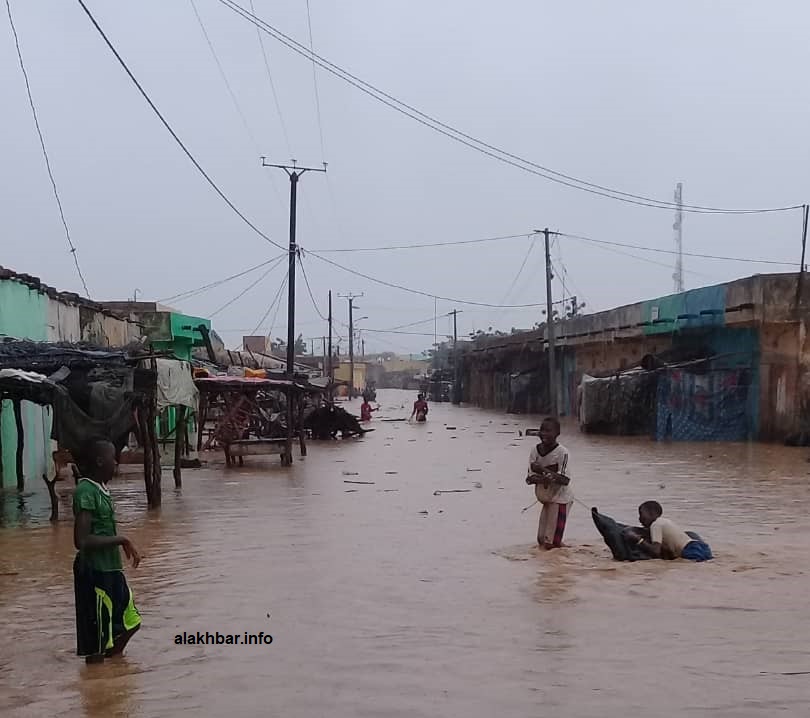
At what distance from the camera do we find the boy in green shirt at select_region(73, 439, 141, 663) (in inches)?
243

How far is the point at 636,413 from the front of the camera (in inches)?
1244

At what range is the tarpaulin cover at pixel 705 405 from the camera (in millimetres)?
27844

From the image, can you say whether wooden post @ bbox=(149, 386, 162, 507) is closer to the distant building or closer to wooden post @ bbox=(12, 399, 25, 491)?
wooden post @ bbox=(12, 399, 25, 491)

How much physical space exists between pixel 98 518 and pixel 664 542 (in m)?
5.87

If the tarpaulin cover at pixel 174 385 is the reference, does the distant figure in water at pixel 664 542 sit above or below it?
below

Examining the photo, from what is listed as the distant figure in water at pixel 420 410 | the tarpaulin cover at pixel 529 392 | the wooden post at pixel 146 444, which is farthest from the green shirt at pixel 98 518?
the tarpaulin cover at pixel 529 392

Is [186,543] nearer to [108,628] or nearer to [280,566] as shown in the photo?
[280,566]

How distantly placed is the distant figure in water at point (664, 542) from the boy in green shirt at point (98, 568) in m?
5.42

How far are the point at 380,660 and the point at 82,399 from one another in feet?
26.9

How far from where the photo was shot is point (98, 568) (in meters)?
6.18

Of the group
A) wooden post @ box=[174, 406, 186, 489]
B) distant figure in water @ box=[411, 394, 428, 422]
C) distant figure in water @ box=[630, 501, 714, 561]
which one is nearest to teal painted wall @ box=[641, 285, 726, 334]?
distant figure in water @ box=[411, 394, 428, 422]

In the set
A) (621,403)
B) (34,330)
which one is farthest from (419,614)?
(621,403)

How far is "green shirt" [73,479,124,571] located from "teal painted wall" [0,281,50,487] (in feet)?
36.3

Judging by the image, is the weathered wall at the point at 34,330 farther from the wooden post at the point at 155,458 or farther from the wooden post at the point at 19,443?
the wooden post at the point at 155,458
